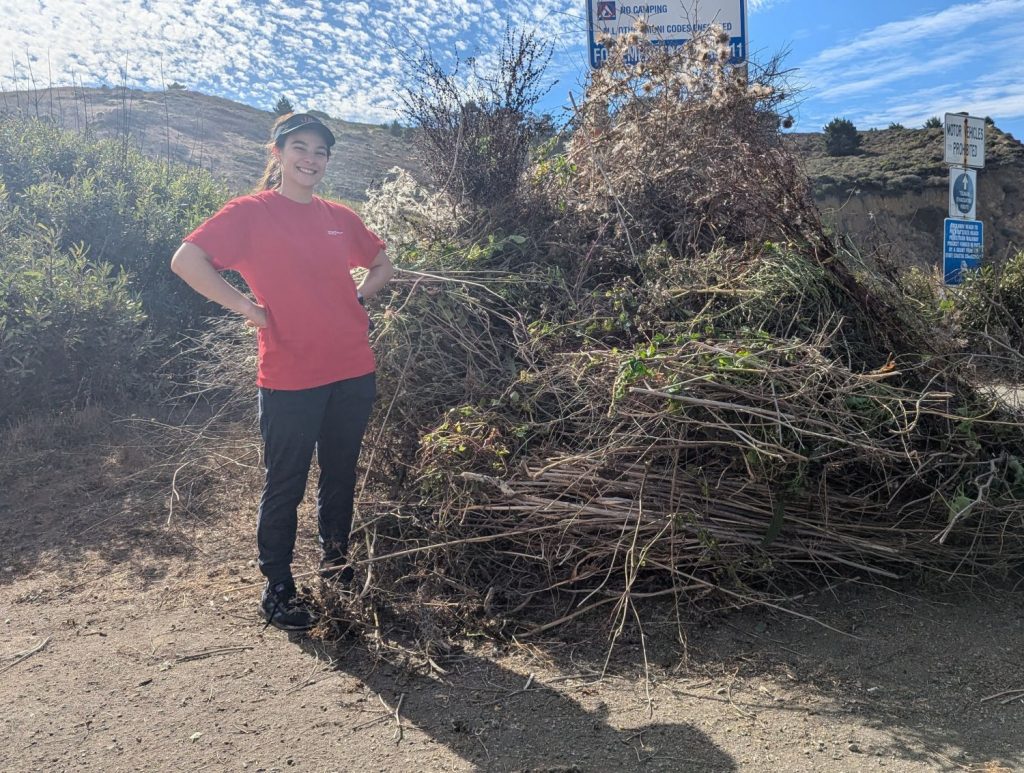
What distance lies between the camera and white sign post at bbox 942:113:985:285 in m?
9.84

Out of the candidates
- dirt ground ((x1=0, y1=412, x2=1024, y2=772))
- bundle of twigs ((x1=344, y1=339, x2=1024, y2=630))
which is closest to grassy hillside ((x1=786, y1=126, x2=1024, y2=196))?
bundle of twigs ((x1=344, y1=339, x2=1024, y2=630))

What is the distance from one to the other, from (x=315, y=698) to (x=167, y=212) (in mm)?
6819

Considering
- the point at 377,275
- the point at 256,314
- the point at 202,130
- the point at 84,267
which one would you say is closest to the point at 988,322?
the point at 377,275

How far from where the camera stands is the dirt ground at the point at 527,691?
8.20 ft

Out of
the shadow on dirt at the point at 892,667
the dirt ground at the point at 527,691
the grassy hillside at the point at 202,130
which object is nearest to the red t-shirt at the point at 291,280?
the dirt ground at the point at 527,691

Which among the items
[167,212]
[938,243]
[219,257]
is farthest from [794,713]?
[938,243]

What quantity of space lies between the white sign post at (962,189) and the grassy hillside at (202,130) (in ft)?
33.2

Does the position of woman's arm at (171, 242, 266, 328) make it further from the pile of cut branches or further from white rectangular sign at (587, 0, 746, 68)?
white rectangular sign at (587, 0, 746, 68)

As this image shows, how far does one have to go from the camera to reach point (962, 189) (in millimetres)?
10188

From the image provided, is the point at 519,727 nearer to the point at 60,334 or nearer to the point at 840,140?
the point at 60,334

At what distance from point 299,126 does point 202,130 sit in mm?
23846

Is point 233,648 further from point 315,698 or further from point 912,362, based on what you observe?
point 912,362

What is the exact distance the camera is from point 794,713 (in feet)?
8.73

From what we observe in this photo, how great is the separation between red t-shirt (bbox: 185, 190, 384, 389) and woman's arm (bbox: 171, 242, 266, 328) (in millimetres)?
41
